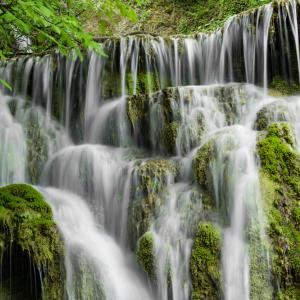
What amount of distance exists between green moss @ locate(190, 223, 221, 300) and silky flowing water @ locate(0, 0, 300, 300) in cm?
10

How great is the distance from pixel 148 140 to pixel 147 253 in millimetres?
2917

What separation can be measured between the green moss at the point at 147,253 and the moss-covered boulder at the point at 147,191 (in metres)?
0.37

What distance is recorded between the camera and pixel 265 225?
4809mm

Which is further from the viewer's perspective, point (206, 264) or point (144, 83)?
point (144, 83)

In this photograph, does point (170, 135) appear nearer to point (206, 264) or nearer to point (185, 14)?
point (206, 264)

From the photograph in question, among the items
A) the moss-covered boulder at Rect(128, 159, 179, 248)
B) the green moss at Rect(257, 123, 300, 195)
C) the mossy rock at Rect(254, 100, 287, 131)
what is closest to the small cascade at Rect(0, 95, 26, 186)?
the moss-covered boulder at Rect(128, 159, 179, 248)

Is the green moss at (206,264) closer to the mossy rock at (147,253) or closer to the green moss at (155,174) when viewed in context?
the mossy rock at (147,253)

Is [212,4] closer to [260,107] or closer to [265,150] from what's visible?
[260,107]

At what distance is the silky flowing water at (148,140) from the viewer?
508cm

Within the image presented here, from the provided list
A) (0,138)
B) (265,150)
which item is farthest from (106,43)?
(265,150)

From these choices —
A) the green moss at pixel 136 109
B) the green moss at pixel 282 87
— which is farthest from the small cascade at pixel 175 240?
the green moss at pixel 282 87

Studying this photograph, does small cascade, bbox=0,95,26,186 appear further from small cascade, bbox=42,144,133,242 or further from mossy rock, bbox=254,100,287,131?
mossy rock, bbox=254,100,287,131

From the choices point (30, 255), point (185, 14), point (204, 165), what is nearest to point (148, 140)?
point (204, 165)

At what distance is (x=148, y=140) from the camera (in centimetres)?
772
